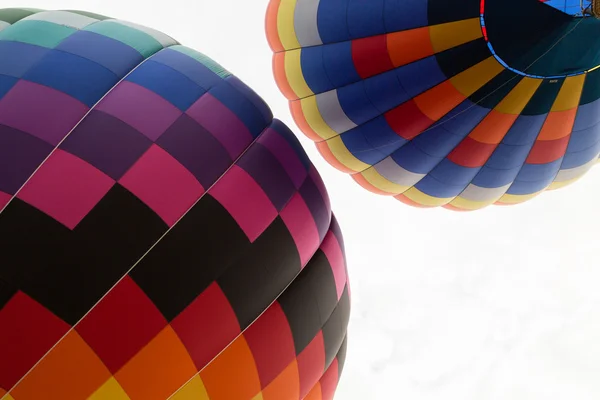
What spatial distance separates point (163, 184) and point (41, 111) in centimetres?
82

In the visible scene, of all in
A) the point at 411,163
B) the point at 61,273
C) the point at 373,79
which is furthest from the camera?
the point at 411,163

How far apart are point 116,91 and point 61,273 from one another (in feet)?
3.87

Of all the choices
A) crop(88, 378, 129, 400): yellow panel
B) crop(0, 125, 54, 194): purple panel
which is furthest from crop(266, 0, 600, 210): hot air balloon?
crop(88, 378, 129, 400): yellow panel

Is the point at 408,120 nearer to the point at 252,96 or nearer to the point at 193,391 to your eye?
the point at 252,96

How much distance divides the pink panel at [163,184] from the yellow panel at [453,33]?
227 cm

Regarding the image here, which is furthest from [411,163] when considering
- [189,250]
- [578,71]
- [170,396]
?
[170,396]

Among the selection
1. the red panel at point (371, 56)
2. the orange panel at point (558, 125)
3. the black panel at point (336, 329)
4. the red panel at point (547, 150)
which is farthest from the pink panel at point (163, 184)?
the red panel at point (547, 150)

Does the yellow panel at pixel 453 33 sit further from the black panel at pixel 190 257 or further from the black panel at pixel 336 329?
the black panel at pixel 190 257

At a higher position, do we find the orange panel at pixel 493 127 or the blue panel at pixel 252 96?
the orange panel at pixel 493 127

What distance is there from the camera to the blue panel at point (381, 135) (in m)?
5.36

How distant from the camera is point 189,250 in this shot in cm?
343

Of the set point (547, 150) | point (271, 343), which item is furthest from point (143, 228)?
point (547, 150)

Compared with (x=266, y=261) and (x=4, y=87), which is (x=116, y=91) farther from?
(x=266, y=261)

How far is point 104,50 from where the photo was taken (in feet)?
12.4
